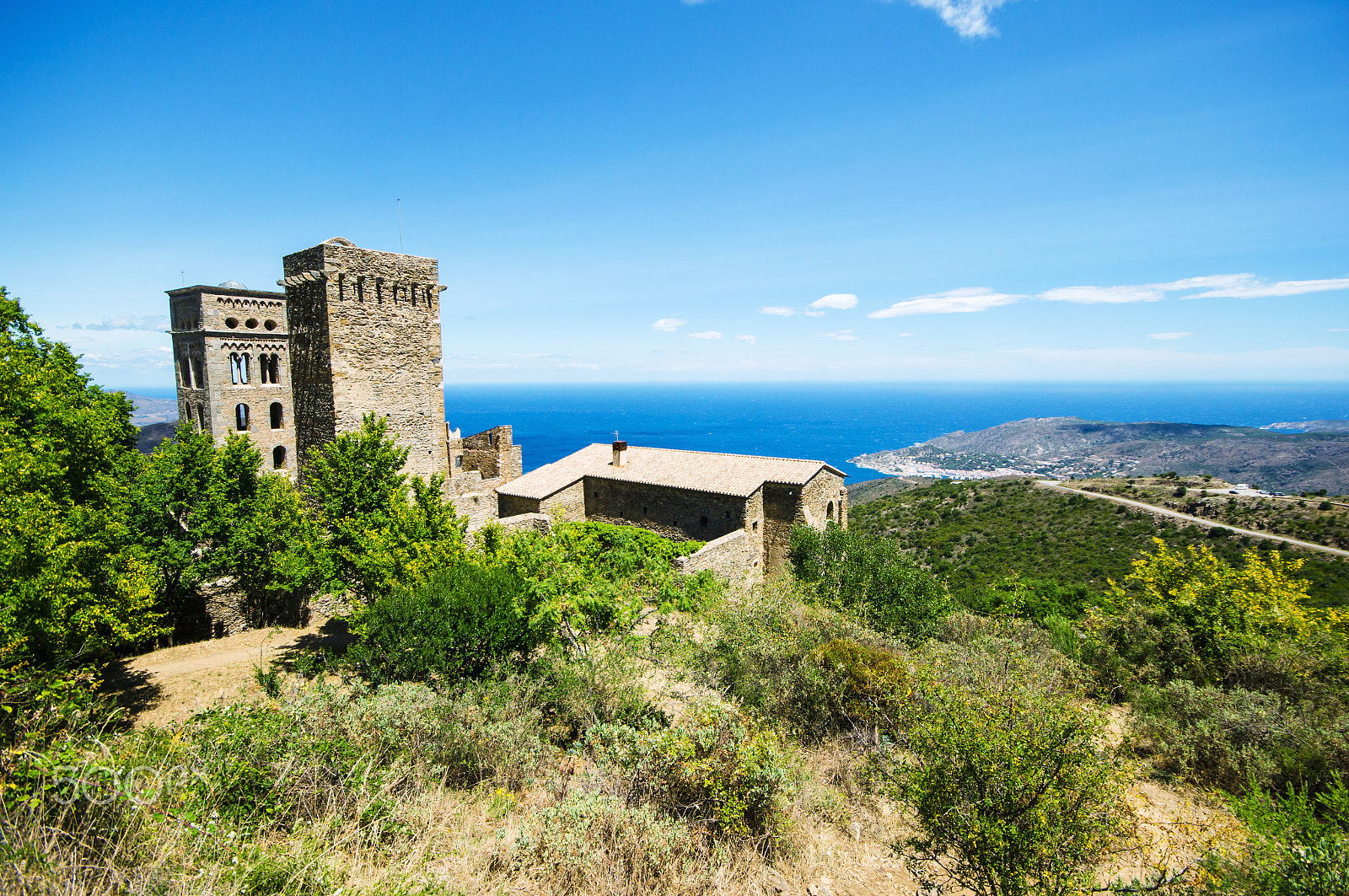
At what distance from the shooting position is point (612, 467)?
2678 centimetres

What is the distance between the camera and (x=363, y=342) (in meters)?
14.0

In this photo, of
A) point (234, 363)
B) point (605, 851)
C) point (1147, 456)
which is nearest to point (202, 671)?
point (605, 851)

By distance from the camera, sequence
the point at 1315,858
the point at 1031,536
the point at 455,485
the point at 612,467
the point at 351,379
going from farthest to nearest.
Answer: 1. the point at 1031,536
2. the point at 612,467
3. the point at 455,485
4. the point at 351,379
5. the point at 1315,858

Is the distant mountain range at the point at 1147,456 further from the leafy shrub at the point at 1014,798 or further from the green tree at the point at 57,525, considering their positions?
the green tree at the point at 57,525

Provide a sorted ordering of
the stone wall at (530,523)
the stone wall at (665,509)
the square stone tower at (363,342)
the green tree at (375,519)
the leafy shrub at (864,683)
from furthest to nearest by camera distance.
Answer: the stone wall at (665,509) → the stone wall at (530,523) → the square stone tower at (363,342) → the green tree at (375,519) → the leafy shrub at (864,683)

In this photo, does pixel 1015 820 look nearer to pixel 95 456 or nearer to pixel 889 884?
pixel 889 884

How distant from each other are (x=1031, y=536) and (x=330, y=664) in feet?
135

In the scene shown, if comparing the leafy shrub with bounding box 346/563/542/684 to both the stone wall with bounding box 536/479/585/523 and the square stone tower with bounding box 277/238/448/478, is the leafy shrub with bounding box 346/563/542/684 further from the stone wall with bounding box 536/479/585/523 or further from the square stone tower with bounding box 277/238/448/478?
the stone wall with bounding box 536/479/585/523

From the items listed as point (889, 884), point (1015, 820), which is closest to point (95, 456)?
point (889, 884)

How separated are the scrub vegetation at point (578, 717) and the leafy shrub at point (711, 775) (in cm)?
5

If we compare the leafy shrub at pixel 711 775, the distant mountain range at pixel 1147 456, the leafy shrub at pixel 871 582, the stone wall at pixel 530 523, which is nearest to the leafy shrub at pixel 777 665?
the leafy shrub at pixel 711 775

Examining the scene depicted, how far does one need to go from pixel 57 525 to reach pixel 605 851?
10331mm

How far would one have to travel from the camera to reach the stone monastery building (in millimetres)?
13891

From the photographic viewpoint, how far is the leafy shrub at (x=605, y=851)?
5.97 metres
